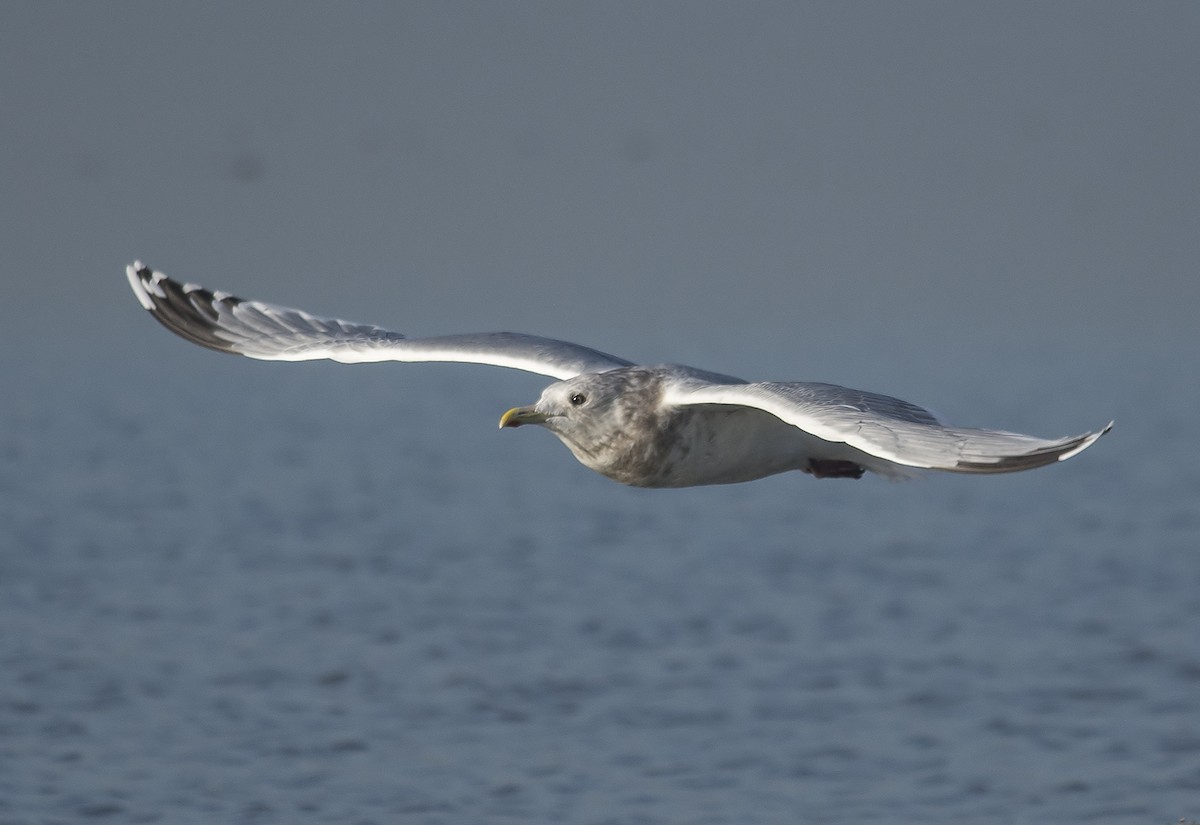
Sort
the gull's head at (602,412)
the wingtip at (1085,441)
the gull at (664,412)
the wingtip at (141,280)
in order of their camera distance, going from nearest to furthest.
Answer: the wingtip at (1085,441) → the gull at (664,412) → the gull's head at (602,412) → the wingtip at (141,280)

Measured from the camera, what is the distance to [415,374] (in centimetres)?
3266

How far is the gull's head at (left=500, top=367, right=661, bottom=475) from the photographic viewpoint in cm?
859

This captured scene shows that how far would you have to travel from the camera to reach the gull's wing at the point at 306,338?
30.9 feet

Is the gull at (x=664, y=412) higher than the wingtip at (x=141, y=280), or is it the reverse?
the wingtip at (x=141, y=280)

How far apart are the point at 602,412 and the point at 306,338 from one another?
234 centimetres

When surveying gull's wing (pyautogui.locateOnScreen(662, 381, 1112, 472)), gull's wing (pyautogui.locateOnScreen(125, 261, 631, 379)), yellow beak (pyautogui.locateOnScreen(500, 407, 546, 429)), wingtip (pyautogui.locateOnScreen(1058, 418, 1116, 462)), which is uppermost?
gull's wing (pyautogui.locateOnScreen(125, 261, 631, 379))

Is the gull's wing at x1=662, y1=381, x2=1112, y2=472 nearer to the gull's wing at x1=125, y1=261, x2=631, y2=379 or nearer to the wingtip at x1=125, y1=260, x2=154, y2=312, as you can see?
the gull's wing at x1=125, y1=261, x2=631, y2=379

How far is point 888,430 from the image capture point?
7.36 meters

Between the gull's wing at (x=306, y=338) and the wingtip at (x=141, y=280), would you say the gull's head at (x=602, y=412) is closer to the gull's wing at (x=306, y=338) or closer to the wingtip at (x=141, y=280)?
the gull's wing at (x=306, y=338)

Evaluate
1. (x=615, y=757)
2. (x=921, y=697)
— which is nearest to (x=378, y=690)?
(x=615, y=757)

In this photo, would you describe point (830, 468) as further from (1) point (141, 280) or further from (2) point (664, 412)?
(1) point (141, 280)

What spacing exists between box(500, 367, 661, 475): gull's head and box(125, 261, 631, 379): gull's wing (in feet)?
1.84

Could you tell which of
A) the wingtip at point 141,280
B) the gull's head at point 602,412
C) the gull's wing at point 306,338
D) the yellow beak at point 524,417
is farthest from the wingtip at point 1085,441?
the wingtip at point 141,280

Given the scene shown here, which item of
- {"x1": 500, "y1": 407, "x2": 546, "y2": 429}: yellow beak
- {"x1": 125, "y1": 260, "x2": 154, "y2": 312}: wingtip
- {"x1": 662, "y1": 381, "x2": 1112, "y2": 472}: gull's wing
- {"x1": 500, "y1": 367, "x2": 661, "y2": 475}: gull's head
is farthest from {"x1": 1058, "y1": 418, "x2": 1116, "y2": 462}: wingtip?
{"x1": 125, "y1": 260, "x2": 154, "y2": 312}: wingtip
